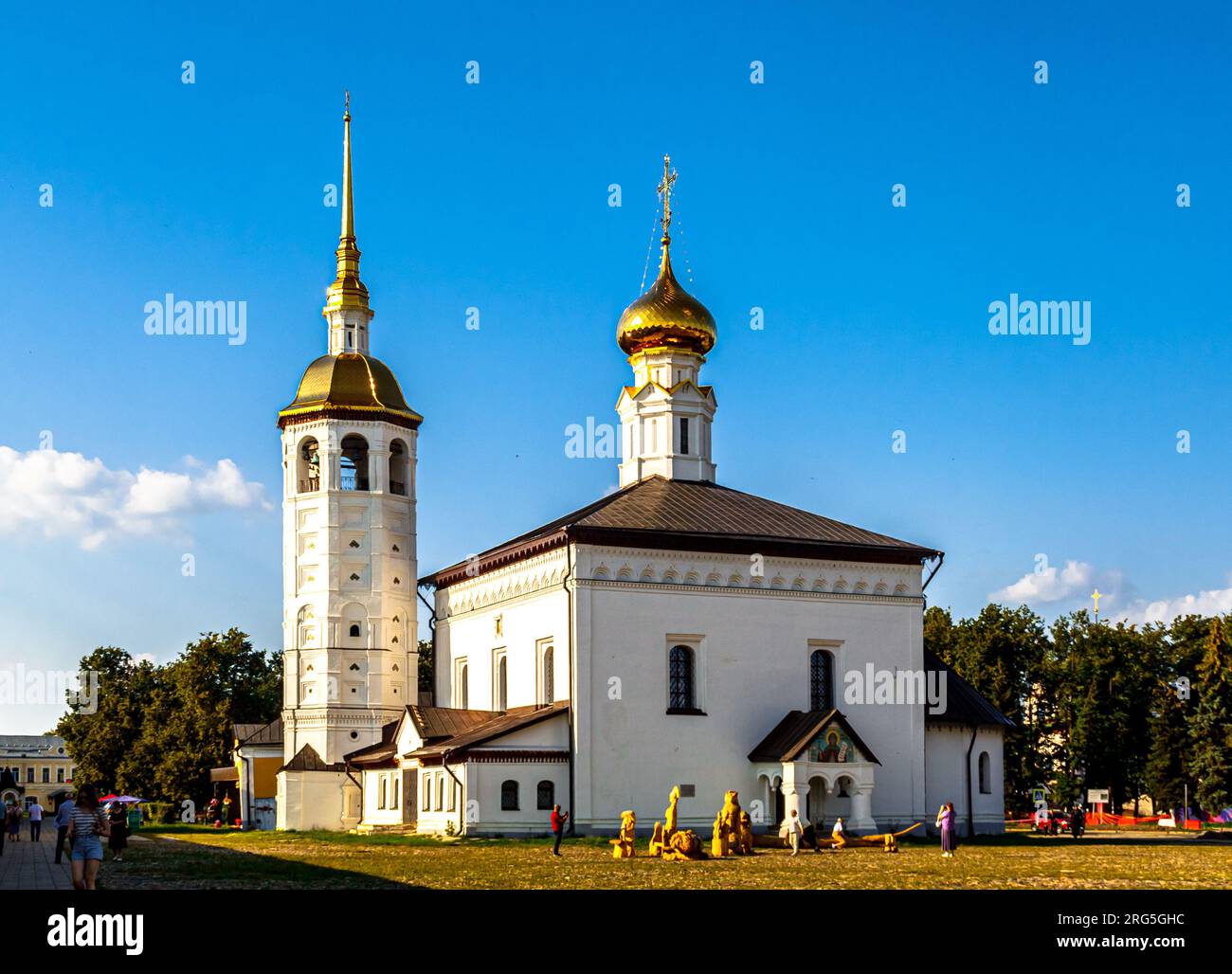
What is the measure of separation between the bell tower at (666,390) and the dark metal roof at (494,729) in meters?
9.22

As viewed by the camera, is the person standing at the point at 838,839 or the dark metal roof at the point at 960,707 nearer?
the person standing at the point at 838,839

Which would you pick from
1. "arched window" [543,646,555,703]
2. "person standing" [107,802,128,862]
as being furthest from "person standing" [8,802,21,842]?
"arched window" [543,646,555,703]

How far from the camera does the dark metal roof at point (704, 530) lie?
4153cm

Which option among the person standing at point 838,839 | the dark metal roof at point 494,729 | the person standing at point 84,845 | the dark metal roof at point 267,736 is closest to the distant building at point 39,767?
the dark metal roof at point 267,736

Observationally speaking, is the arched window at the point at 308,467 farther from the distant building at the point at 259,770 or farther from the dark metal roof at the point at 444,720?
the dark metal roof at the point at 444,720

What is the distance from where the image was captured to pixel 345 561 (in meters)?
51.3

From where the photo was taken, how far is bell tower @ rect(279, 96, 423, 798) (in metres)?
51.1

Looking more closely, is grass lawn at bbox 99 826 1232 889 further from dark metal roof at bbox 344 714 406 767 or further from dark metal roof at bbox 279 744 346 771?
dark metal roof at bbox 279 744 346 771

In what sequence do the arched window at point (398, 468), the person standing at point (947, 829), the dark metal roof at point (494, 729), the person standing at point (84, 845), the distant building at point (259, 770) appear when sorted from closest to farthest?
the person standing at point (84, 845) → the person standing at point (947, 829) → the dark metal roof at point (494, 729) → the arched window at point (398, 468) → the distant building at point (259, 770)

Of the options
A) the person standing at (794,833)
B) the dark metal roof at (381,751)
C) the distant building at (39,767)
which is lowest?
the distant building at (39,767)

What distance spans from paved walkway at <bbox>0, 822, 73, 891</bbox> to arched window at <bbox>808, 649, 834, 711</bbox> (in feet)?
63.0

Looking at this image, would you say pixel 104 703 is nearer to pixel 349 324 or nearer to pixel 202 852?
pixel 349 324
